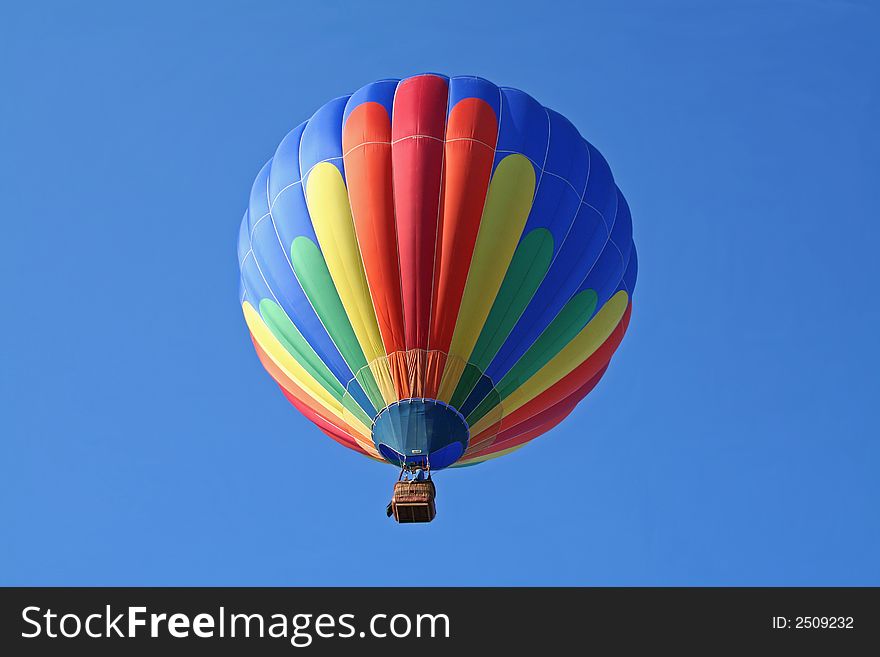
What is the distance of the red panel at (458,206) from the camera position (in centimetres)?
1647

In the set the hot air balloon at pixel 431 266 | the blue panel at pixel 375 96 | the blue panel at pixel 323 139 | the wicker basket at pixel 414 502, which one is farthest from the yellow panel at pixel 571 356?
the blue panel at pixel 375 96

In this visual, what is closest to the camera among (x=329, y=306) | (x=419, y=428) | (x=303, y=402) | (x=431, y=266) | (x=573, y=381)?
(x=419, y=428)

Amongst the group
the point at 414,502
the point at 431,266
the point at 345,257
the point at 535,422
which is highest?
the point at 345,257

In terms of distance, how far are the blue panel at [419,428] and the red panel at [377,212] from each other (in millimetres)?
686

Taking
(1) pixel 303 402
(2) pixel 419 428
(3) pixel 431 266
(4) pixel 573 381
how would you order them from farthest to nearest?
(1) pixel 303 402, (4) pixel 573 381, (3) pixel 431 266, (2) pixel 419 428

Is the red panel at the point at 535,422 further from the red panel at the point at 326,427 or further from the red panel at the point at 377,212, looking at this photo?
the red panel at the point at 377,212

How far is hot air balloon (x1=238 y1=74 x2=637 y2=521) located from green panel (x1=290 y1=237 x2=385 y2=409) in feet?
0.07

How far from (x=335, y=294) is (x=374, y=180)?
1333 millimetres

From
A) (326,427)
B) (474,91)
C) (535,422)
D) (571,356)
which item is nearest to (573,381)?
(571,356)

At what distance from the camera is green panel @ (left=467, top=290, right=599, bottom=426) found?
16.8 metres

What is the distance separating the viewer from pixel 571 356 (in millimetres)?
17609

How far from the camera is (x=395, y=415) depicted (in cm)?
1644

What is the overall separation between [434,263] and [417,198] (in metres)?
0.75

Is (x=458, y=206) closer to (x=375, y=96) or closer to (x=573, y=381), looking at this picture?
(x=375, y=96)
